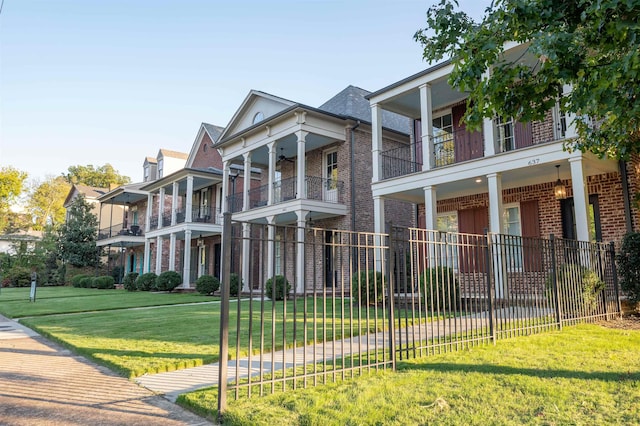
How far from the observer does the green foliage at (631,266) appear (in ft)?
28.9

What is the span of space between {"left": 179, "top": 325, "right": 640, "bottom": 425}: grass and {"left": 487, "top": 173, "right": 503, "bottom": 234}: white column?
17.8 feet

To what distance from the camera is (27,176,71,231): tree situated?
163 ft

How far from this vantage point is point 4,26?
8.34 meters

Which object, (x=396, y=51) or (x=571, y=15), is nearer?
A: (x=571, y=15)

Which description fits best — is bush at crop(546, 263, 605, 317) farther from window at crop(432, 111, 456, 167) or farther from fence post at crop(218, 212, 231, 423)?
fence post at crop(218, 212, 231, 423)

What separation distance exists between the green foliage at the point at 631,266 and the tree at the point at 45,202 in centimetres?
5449

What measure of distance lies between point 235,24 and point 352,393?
1108cm

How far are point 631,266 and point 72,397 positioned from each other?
10.1 metres

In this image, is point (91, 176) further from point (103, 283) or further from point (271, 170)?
point (271, 170)

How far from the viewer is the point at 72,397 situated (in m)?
4.12

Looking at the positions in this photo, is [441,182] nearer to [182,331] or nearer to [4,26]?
[182,331]

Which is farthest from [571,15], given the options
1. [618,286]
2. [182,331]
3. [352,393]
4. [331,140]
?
[331,140]

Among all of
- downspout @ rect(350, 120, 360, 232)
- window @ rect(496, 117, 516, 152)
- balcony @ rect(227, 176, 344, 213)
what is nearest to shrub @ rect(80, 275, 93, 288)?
balcony @ rect(227, 176, 344, 213)

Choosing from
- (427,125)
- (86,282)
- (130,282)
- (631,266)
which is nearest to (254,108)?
(427,125)
